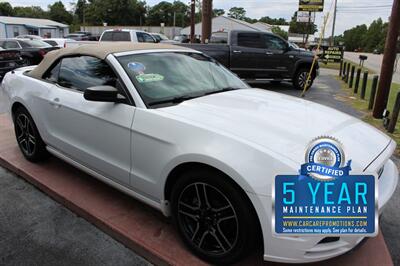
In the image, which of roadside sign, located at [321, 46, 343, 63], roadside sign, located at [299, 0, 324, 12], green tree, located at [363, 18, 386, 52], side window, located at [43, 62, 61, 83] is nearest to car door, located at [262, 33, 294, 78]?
side window, located at [43, 62, 61, 83]

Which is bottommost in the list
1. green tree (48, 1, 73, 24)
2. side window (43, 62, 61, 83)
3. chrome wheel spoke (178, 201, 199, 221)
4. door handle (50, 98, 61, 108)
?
chrome wheel spoke (178, 201, 199, 221)

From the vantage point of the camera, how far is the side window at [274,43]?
41.3 ft

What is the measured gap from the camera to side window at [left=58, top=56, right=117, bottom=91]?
3453mm

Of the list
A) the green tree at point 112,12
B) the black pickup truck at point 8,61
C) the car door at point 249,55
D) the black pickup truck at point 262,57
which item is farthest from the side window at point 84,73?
the green tree at point 112,12

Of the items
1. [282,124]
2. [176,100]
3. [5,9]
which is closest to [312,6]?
[176,100]

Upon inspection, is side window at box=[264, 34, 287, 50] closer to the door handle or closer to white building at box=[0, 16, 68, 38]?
the door handle

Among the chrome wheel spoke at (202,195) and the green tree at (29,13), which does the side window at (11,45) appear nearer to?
the chrome wheel spoke at (202,195)

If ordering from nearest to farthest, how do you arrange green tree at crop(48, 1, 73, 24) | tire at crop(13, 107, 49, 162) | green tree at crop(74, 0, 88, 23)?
tire at crop(13, 107, 49, 162)
green tree at crop(48, 1, 73, 24)
green tree at crop(74, 0, 88, 23)

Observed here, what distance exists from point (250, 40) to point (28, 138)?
31.2 ft

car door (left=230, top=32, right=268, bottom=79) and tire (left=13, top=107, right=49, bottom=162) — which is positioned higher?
car door (left=230, top=32, right=268, bottom=79)

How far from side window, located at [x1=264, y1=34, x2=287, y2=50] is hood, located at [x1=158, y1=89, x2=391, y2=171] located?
9653mm

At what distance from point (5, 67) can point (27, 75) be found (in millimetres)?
9442

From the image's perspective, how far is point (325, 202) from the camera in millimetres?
2158

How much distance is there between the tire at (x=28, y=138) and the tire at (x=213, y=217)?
2.29 metres
